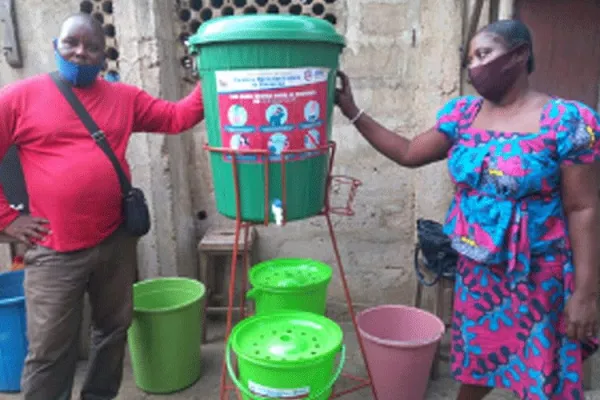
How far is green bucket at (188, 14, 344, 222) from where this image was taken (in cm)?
169

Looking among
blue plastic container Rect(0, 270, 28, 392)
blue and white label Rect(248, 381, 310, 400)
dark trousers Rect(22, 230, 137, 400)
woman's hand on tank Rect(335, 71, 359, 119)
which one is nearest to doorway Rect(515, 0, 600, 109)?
woman's hand on tank Rect(335, 71, 359, 119)

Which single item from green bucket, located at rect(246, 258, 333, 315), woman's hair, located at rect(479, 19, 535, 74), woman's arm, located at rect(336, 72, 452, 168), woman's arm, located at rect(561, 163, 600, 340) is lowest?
green bucket, located at rect(246, 258, 333, 315)

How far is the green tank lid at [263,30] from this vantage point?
1662 millimetres

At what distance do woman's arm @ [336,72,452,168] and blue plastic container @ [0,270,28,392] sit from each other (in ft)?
7.04

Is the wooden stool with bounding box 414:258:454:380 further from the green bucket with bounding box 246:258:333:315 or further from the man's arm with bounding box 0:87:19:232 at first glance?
the man's arm with bounding box 0:87:19:232

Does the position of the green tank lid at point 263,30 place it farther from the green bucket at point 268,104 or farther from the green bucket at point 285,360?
the green bucket at point 285,360

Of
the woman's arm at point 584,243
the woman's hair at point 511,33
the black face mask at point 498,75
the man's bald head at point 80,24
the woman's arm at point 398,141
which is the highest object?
the man's bald head at point 80,24

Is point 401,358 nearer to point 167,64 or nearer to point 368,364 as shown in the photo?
point 368,364

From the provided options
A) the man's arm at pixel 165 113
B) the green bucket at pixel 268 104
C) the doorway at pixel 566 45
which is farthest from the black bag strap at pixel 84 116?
the doorway at pixel 566 45

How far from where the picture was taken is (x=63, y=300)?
2143mm

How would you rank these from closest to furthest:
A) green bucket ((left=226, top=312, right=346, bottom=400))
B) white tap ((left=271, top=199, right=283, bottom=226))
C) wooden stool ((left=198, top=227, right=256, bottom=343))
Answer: green bucket ((left=226, top=312, right=346, bottom=400)) → white tap ((left=271, top=199, right=283, bottom=226)) → wooden stool ((left=198, top=227, right=256, bottom=343))

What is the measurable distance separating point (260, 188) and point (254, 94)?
0.36 meters

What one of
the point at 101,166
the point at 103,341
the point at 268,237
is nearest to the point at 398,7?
the point at 268,237

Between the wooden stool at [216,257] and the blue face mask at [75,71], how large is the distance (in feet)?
4.89
